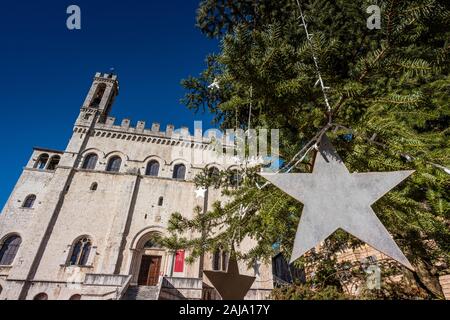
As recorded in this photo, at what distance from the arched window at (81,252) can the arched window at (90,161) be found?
6117mm

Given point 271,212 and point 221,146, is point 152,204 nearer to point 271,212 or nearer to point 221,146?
point 221,146

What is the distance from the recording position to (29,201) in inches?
731

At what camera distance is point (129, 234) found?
1723 cm

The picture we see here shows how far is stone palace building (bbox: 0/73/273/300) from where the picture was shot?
14492 mm

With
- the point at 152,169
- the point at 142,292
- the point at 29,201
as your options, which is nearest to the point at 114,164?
the point at 152,169

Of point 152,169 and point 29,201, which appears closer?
point 29,201

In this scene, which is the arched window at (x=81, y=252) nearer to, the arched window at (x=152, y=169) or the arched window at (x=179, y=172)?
the arched window at (x=152, y=169)

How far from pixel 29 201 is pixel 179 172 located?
11765 millimetres

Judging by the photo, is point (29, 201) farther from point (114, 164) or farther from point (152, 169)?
point (152, 169)

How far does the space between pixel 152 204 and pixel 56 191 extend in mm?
7090

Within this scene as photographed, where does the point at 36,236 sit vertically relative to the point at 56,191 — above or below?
below

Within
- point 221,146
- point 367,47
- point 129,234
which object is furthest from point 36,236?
point 367,47

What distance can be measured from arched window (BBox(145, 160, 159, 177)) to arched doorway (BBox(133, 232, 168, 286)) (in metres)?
5.44

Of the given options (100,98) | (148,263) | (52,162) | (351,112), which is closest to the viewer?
(351,112)
